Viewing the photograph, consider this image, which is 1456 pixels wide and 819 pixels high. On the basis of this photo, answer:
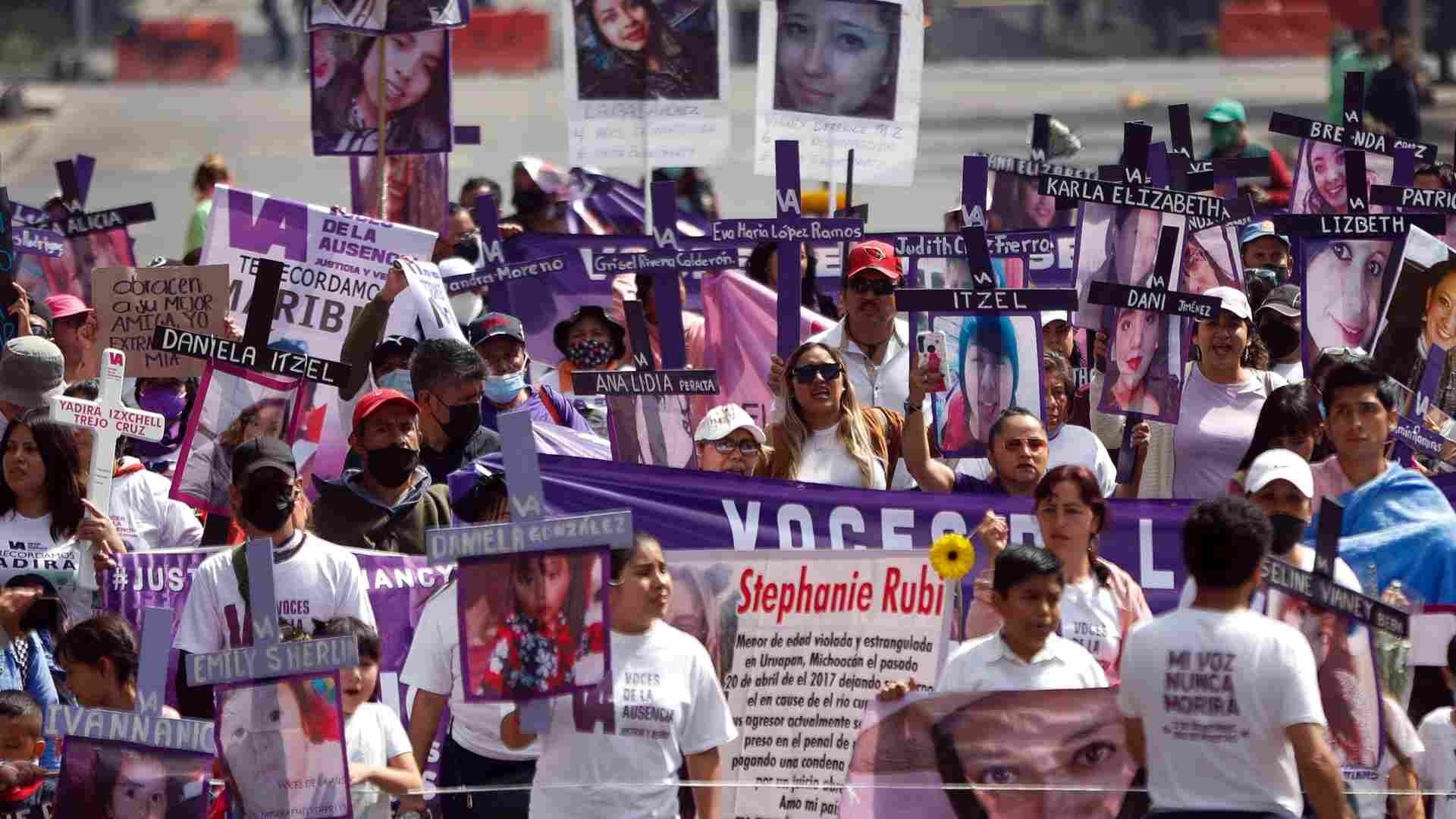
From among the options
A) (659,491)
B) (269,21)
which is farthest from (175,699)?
(269,21)

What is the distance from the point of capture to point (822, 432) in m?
8.62

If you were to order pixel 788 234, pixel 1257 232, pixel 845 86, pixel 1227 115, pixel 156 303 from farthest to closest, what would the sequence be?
pixel 1227 115 → pixel 845 86 → pixel 1257 232 → pixel 788 234 → pixel 156 303

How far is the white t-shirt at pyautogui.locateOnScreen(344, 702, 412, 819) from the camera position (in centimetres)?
677

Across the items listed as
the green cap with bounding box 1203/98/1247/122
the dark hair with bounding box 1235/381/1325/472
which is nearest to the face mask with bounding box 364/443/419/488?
the dark hair with bounding box 1235/381/1325/472

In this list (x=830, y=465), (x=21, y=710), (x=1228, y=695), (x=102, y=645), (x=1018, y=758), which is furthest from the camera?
(x=830, y=465)

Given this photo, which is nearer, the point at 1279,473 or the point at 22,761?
the point at 1279,473

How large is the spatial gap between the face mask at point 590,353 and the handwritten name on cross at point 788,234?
0.66 meters

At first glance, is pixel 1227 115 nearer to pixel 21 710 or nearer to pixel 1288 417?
pixel 1288 417

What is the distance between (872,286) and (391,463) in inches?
86.5

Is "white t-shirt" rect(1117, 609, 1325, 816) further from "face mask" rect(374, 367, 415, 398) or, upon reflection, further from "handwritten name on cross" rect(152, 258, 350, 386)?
"face mask" rect(374, 367, 415, 398)

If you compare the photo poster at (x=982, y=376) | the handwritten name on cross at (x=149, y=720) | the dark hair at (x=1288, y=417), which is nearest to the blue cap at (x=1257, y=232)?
the photo poster at (x=982, y=376)

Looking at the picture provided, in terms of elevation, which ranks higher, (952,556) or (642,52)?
(642,52)

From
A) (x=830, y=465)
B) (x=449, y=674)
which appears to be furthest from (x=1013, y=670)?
(x=830, y=465)

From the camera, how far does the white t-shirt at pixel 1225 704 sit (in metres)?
5.76
